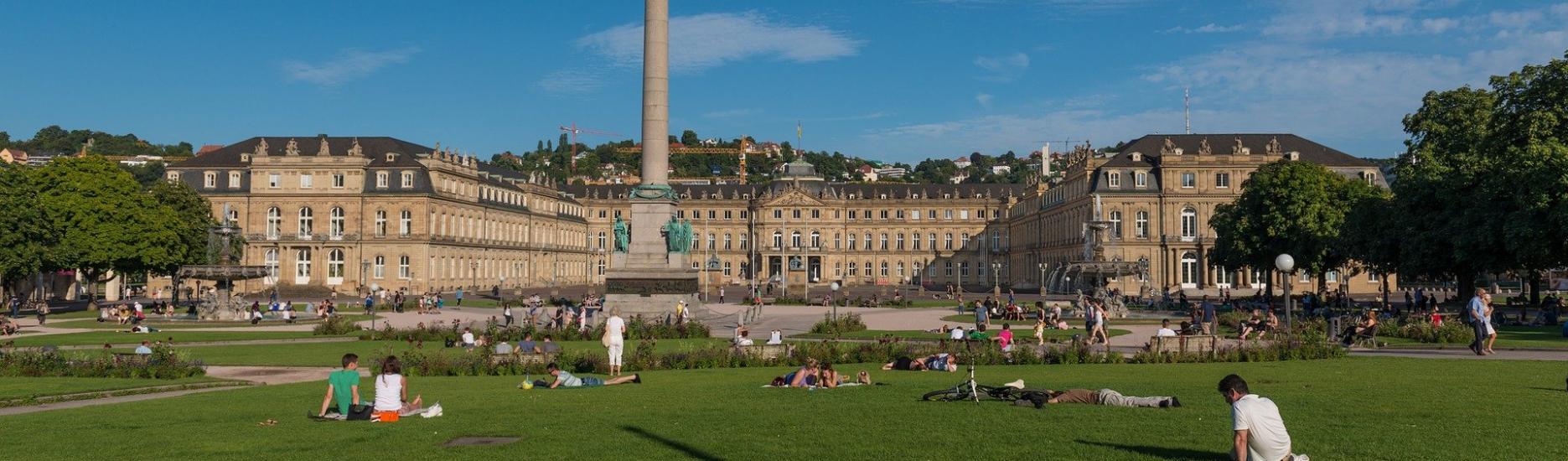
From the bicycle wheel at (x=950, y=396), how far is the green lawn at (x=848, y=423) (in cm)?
69

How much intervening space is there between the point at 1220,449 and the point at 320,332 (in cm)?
→ 3693

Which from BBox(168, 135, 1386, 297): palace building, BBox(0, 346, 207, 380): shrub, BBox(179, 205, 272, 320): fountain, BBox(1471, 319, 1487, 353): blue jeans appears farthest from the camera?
BBox(168, 135, 1386, 297): palace building

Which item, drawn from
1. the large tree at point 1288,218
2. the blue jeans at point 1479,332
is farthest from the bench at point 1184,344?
the large tree at point 1288,218

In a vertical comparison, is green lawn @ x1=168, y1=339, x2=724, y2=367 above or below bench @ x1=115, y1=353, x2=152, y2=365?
below

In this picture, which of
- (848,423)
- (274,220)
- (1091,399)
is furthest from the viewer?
(274,220)

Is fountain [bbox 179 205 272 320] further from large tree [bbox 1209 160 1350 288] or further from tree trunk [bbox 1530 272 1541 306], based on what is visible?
tree trunk [bbox 1530 272 1541 306]

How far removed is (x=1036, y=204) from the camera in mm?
139500

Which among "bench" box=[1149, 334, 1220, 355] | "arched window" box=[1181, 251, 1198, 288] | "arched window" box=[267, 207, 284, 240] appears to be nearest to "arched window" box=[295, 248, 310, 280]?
"arched window" box=[267, 207, 284, 240]

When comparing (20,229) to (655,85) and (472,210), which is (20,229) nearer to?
(655,85)

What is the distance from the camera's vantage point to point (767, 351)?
97.3ft

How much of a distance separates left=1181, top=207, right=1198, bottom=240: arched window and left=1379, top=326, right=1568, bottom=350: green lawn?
65918mm

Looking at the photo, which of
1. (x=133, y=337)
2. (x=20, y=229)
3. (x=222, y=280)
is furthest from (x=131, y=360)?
(x=20, y=229)

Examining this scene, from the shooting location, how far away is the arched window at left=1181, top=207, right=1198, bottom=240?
355 feet

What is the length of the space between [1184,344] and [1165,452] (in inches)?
642
